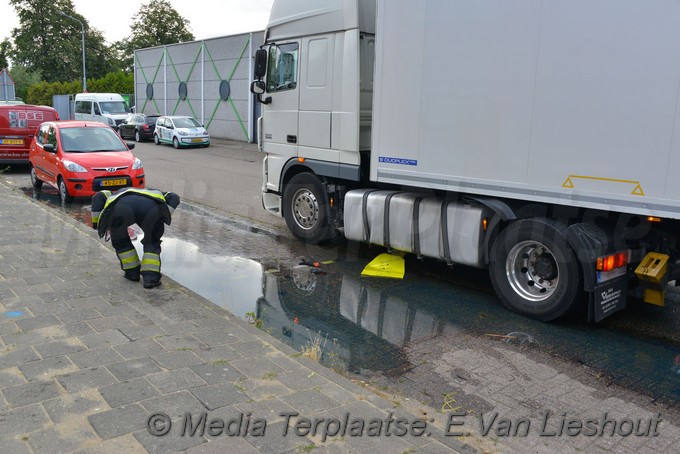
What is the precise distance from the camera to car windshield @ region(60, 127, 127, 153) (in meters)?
12.6

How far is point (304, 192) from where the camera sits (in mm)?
9094

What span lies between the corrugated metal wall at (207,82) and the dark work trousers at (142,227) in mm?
24979

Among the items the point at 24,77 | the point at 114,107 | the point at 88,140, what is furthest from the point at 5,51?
the point at 88,140

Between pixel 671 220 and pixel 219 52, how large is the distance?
101 feet

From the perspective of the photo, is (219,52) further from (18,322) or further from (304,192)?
(18,322)

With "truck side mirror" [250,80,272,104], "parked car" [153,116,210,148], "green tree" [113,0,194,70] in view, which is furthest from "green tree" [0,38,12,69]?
"truck side mirror" [250,80,272,104]

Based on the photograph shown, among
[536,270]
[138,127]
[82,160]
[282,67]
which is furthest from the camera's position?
[138,127]

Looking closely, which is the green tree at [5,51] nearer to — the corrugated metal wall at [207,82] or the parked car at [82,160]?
the corrugated metal wall at [207,82]

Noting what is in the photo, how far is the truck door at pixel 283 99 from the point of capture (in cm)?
886

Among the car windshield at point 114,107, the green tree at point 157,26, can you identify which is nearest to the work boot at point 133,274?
the car windshield at point 114,107

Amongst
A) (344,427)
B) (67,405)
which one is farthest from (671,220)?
(67,405)

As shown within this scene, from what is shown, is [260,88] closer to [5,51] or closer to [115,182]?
[115,182]

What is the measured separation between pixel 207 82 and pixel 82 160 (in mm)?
24124

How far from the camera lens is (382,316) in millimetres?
6266
